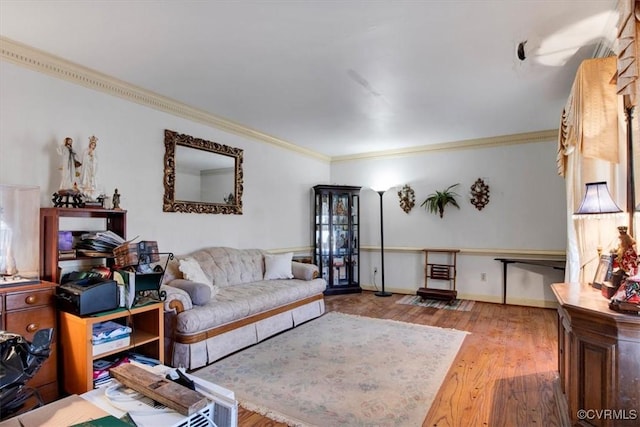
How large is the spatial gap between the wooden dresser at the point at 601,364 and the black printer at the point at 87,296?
2.80m

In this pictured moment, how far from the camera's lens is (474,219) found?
5.25m

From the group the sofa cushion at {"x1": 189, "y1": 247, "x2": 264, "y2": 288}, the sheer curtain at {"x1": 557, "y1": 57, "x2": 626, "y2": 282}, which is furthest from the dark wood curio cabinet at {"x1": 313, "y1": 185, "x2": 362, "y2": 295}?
the sheer curtain at {"x1": 557, "y1": 57, "x2": 626, "y2": 282}

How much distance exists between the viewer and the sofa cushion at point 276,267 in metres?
4.38

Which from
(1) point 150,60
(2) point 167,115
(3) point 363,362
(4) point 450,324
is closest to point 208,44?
(1) point 150,60

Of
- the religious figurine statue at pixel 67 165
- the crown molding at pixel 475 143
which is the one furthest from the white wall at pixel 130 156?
the crown molding at pixel 475 143

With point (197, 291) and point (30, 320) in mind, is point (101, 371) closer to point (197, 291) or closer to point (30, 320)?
point (30, 320)

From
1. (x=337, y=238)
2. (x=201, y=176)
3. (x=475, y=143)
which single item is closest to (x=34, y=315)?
(x=201, y=176)

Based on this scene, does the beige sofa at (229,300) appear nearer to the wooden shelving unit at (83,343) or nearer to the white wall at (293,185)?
the wooden shelving unit at (83,343)

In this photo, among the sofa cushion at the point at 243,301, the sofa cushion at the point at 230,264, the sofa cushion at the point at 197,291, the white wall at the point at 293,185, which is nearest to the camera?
the white wall at the point at 293,185

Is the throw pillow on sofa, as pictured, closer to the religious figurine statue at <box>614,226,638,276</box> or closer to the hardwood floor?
the hardwood floor

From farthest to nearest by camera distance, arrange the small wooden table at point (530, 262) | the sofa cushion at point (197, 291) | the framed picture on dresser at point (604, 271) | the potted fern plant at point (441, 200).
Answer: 1. the potted fern plant at point (441, 200)
2. the small wooden table at point (530, 262)
3. the sofa cushion at point (197, 291)
4. the framed picture on dresser at point (604, 271)

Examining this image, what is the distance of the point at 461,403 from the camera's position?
226cm

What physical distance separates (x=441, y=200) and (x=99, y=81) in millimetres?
4705

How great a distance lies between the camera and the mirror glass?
11.9 ft
